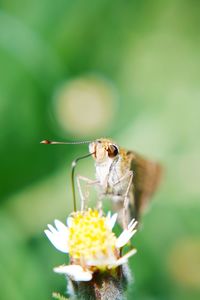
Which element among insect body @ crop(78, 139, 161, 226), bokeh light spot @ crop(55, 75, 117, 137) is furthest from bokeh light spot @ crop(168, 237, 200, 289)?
insect body @ crop(78, 139, 161, 226)

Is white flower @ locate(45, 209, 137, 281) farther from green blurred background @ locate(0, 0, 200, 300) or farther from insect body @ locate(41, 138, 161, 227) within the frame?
green blurred background @ locate(0, 0, 200, 300)

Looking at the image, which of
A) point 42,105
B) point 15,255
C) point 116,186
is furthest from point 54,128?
point 116,186

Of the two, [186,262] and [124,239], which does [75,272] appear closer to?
[124,239]

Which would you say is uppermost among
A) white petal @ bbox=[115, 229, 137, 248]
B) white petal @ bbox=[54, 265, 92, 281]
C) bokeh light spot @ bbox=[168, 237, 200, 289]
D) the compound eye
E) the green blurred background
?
the green blurred background

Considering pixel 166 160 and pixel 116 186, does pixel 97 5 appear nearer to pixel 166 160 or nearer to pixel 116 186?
pixel 166 160

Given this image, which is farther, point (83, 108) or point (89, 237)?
point (83, 108)

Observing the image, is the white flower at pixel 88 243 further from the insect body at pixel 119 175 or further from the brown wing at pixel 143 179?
the brown wing at pixel 143 179

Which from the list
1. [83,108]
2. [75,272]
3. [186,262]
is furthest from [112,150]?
[83,108]
